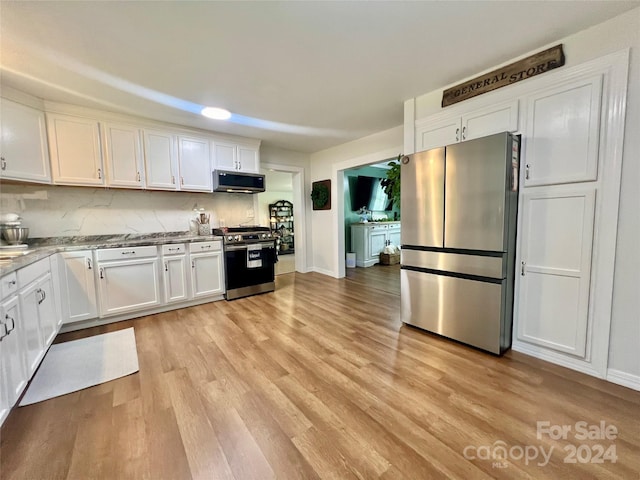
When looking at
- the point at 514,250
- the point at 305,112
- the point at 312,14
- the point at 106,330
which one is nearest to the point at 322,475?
the point at 514,250

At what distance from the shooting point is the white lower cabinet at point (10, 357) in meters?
1.41

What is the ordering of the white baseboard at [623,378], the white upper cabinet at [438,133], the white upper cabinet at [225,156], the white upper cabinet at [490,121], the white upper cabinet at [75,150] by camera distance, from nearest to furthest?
the white baseboard at [623,378] → the white upper cabinet at [490,121] → the white upper cabinet at [438,133] → the white upper cabinet at [75,150] → the white upper cabinet at [225,156]

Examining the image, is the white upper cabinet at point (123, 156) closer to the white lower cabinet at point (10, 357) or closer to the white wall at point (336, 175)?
the white lower cabinet at point (10, 357)

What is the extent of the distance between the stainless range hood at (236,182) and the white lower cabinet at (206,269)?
83 centimetres

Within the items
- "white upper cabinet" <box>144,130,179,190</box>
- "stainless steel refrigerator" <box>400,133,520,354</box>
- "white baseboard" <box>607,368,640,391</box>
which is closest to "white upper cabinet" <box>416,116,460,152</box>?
"stainless steel refrigerator" <box>400,133,520,354</box>

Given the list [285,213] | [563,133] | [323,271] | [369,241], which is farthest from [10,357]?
[285,213]

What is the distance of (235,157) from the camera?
3926 millimetres

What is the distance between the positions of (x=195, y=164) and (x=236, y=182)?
59cm

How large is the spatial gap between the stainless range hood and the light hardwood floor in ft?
6.96

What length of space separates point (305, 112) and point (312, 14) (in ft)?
5.04

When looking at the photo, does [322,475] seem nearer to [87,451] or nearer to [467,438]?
[467,438]

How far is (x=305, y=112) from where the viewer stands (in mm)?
3145

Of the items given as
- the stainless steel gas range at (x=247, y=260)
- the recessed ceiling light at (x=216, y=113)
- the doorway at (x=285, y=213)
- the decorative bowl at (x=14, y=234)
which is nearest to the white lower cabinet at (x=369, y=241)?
the doorway at (x=285, y=213)

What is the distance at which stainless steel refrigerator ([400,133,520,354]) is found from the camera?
2035 mm
